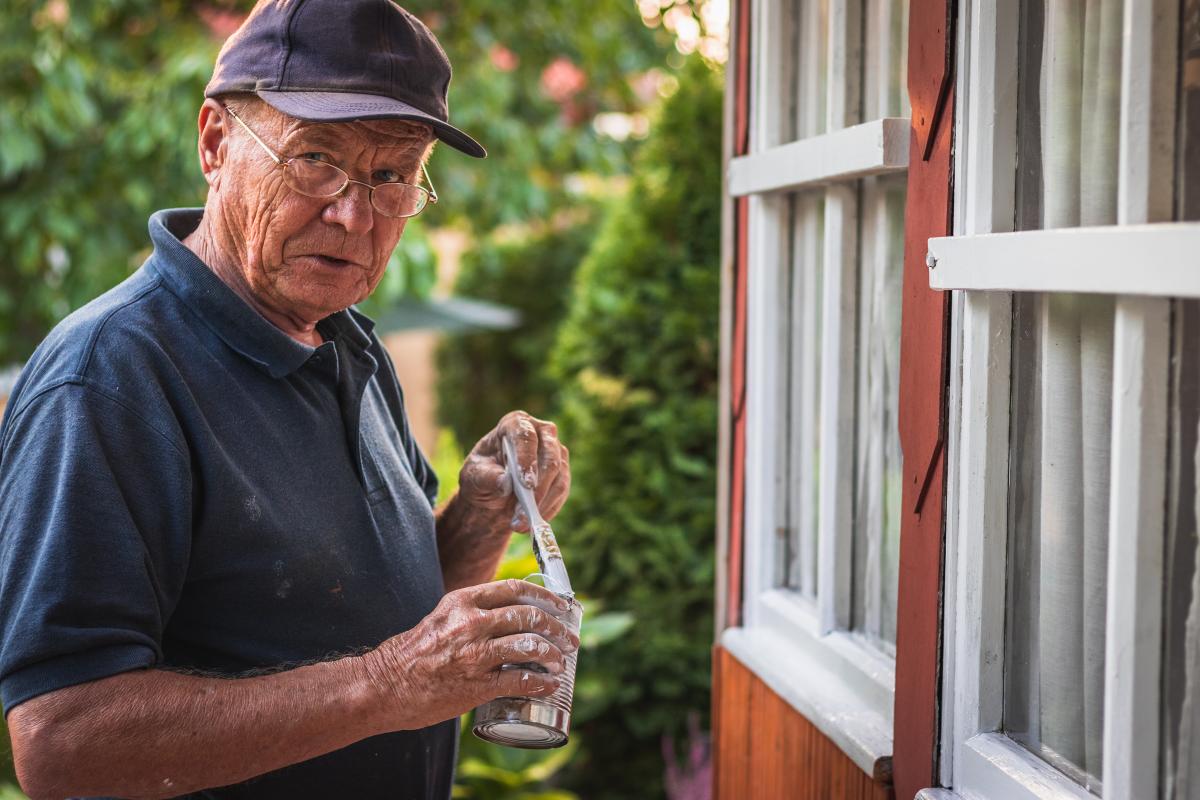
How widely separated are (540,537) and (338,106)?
67 centimetres

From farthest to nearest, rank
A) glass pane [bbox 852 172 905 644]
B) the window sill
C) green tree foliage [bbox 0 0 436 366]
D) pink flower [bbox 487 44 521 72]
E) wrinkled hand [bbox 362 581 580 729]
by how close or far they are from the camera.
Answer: pink flower [bbox 487 44 521 72]
green tree foliage [bbox 0 0 436 366]
glass pane [bbox 852 172 905 644]
the window sill
wrinkled hand [bbox 362 581 580 729]

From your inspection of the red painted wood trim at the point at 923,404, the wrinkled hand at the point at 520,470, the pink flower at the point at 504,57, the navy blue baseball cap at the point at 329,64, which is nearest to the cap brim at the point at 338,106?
the navy blue baseball cap at the point at 329,64

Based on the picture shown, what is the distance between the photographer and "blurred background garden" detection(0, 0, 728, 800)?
13.7ft

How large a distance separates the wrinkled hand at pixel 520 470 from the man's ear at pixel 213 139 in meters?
0.61

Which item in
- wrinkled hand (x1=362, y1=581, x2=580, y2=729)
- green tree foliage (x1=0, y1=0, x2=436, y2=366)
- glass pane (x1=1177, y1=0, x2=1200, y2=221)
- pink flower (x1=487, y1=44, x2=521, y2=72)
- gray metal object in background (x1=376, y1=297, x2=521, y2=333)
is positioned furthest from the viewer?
gray metal object in background (x1=376, y1=297, x2=521, y2=333)

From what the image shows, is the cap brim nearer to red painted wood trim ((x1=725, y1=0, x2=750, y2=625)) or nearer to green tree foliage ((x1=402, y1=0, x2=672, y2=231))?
red painted wood trim ((x1=725, y1=0, x2=750, y2=625))

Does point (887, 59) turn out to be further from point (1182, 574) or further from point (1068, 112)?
point (1182, 574)

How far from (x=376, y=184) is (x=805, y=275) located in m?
0.90

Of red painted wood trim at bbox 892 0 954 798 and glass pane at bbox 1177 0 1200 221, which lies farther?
red painted wood trim at bbox 892 0 954 798

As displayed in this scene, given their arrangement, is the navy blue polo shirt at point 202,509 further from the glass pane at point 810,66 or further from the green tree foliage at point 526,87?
the green tree foliage at point 526,87

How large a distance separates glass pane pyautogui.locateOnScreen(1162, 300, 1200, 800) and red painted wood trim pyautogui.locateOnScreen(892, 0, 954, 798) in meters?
0.41

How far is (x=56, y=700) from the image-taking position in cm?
128

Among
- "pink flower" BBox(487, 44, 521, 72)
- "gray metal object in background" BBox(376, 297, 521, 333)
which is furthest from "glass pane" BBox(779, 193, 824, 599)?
"gray metal object in background" BBox(376, 297, 521, 333)

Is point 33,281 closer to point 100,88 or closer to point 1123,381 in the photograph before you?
point 100,88
